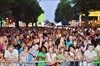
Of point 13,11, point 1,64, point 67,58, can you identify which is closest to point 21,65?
point 1,64

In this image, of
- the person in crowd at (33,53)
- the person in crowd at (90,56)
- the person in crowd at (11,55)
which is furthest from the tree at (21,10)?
the person in crowd at (90,56)

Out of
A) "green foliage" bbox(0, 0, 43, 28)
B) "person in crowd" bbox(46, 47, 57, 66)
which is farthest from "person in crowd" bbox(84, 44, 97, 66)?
"green foliage" bbox(0, 0, 43, 28)

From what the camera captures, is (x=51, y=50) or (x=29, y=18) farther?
(x=29, y=18)

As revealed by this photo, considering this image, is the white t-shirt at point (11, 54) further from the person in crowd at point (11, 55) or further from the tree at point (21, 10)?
the tree at point (21, 10)

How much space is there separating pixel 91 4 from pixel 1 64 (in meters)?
72.9

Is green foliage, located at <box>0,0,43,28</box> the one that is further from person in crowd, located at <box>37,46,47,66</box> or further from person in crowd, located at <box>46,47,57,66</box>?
person in crowd, located at <box>46,47,57,66</box>

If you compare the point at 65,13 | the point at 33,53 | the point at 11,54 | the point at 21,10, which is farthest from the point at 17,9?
the point at 65,13

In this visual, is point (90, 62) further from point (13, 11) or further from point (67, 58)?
point (13, 11)

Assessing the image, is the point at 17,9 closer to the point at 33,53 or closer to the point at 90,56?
the point at 33,53

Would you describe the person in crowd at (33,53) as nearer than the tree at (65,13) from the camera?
Yes

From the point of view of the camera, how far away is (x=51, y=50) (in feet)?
51.9

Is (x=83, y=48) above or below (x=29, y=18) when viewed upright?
above

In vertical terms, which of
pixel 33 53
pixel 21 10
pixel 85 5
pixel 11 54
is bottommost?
pixel 21 10

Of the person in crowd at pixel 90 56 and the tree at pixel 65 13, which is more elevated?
the person in crowd at pixel 90 56
